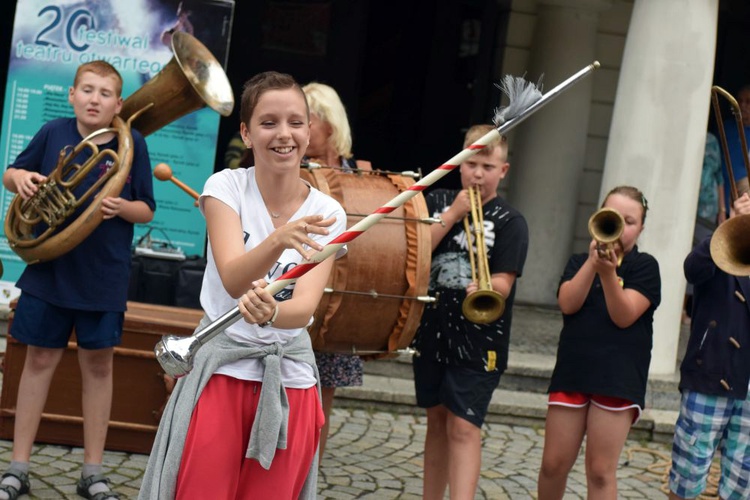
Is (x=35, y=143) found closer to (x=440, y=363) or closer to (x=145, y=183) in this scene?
(x=145, y=183)

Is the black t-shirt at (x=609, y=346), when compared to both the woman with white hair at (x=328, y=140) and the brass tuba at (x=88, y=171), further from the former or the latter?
the brass tuba at (x=88, y=171)

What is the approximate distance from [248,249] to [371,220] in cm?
44

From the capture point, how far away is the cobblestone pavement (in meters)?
4.97

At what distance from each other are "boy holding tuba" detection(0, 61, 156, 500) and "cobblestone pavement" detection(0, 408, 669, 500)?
0.25m

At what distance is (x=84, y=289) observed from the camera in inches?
177

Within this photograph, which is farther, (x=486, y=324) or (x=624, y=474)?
(x=624, y=474)

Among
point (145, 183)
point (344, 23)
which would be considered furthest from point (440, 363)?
point (344, 23)

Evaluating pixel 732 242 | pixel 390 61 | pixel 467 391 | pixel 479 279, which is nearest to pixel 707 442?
pixel 732 242

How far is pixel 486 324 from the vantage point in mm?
4508

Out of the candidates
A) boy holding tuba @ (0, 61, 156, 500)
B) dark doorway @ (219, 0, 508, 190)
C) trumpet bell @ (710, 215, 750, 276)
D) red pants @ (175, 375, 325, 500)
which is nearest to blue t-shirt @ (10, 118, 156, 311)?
boy holding tuba @ (0, 61, 156, 500)

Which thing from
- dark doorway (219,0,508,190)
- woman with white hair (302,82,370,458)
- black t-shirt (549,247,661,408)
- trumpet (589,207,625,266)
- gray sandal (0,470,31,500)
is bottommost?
gray sandal (0,470,31,500)

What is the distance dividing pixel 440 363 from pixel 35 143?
6.15ft

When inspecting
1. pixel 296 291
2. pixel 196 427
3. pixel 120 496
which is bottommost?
pixel 120 496

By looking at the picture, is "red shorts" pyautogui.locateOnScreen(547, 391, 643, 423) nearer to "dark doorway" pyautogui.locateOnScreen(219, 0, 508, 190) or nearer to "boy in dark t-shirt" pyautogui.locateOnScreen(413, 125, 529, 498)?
"boy in dark t-shirt" pyautogui.locateOnScreen(413, 125, 529, 498)
